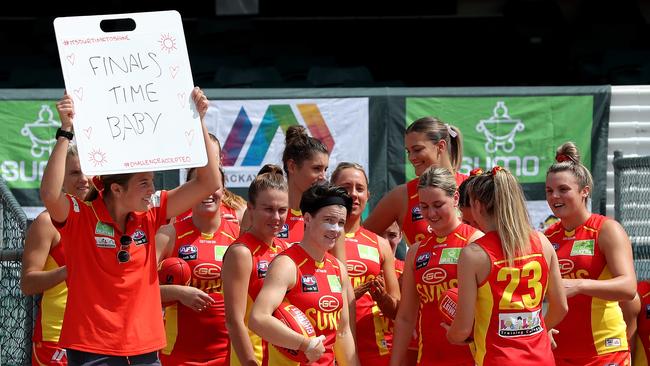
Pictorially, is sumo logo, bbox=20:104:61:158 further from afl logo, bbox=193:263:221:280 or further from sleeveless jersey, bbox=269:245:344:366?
sleeveless jersey, bbox=269:245:344:366

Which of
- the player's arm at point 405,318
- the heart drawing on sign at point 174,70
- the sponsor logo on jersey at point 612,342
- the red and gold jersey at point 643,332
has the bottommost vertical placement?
the red and gold jersey at point 643,332

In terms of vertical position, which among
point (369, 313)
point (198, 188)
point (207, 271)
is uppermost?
point (198, 188)

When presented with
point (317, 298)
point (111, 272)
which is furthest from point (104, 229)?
point (317, 298)

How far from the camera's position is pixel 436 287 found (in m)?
5.21

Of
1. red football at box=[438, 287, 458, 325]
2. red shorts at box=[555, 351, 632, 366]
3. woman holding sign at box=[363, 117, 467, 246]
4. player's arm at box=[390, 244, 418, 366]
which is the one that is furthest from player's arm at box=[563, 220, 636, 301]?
woman holding sign at box=[363, 117, 467, 246]

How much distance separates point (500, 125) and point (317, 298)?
13.1ft

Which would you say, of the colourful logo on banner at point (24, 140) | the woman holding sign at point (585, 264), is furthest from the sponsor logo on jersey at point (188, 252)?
the colourful logo on banner at point (24, 140)

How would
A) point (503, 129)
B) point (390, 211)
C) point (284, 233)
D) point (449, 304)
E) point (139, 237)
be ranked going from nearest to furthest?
1. point (139, 237)
2. point (449, 304)
3. point (284, 233)
4. point (390, 211)
5. point (503, 129)

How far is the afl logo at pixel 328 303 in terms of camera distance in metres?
4.71

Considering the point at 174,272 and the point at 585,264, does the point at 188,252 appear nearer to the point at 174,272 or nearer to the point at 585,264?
the point at 174,272

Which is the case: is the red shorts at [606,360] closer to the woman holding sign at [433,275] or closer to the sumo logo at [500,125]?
the woman holding sign at [433,275]

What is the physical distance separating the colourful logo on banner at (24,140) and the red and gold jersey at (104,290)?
3.74 meters

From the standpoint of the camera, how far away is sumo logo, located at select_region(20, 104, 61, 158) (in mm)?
7984

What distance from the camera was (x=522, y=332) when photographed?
4625 mm
